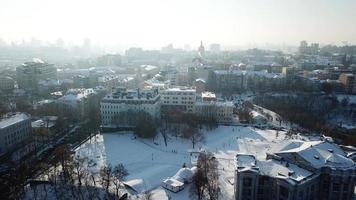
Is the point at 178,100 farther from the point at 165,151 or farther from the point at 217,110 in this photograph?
the point at 165,151

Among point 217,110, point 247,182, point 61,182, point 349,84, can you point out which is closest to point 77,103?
point 217,110

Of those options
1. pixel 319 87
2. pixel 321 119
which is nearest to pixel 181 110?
pixel 321 119

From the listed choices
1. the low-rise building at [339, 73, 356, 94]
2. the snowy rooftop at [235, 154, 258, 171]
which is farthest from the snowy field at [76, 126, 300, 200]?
the low-rise building at [339, 73, 356, 94]

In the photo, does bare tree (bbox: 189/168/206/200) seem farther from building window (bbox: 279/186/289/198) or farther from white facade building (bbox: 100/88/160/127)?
white facade building (bbox: 100/88/160/127)

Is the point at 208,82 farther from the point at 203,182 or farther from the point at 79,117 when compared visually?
the point at 203,182

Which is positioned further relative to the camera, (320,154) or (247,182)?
(320,154)

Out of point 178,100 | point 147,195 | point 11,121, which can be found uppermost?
point 178,100
